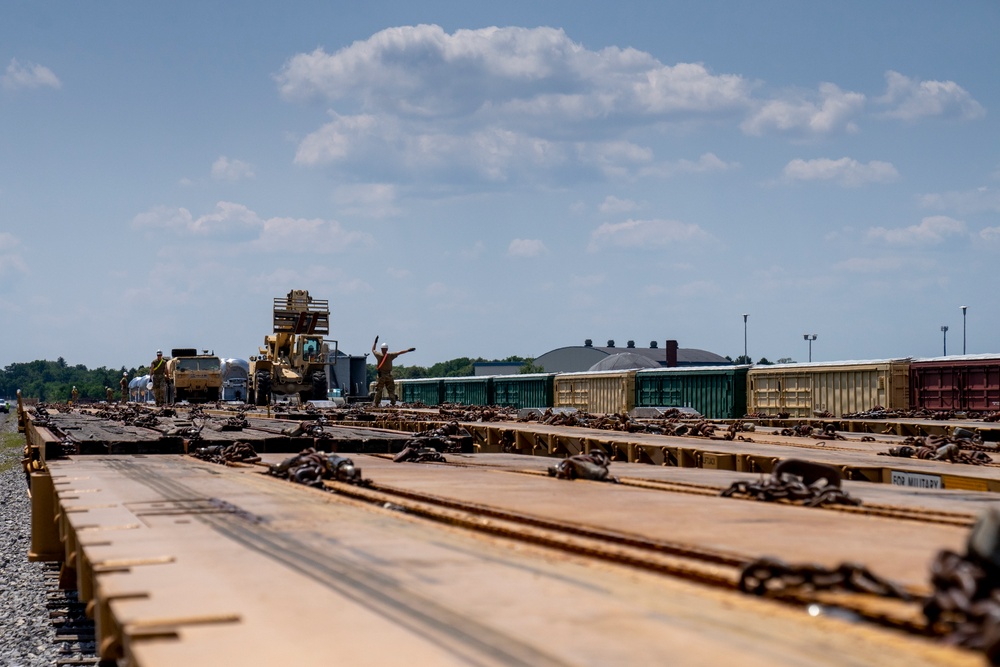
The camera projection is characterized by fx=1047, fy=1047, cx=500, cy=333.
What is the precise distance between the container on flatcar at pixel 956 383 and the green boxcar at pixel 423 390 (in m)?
30.4

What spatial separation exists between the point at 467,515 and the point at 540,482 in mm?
2475

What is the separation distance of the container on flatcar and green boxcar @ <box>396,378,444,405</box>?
99.8 ft

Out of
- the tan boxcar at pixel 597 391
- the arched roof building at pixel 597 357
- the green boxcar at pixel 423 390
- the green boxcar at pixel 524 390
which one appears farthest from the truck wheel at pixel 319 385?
the arched roof building at pixel 597 357

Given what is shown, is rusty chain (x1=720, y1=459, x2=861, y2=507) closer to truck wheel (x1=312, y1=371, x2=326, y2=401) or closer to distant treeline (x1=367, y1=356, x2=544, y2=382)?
truck wheel (x1=312, y1=371, x2=326, y2=401)

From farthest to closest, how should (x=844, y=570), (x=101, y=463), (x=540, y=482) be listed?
(x=101, y=463) → (x=540, y=482) → (x=844, y=570)

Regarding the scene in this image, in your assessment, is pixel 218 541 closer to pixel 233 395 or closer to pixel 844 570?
pixel 844 570

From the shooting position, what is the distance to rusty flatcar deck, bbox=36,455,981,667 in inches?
118

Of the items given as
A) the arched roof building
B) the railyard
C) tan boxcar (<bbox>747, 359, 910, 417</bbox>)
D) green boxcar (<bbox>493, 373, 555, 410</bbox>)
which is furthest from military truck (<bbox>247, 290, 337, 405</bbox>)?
the arched roof building

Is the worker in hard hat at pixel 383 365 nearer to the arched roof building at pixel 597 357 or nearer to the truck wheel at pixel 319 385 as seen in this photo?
the truck wheel at pixel 319 385

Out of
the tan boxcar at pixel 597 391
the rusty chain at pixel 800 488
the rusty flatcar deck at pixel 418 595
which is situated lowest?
the rusty flatcar deck at pixel 418 595

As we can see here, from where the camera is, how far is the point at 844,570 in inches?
146

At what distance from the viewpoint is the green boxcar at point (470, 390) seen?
51.3 metres

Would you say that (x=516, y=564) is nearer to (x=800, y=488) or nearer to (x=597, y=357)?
(x=800, y=488)

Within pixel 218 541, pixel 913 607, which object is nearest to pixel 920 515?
pixel 913 607
